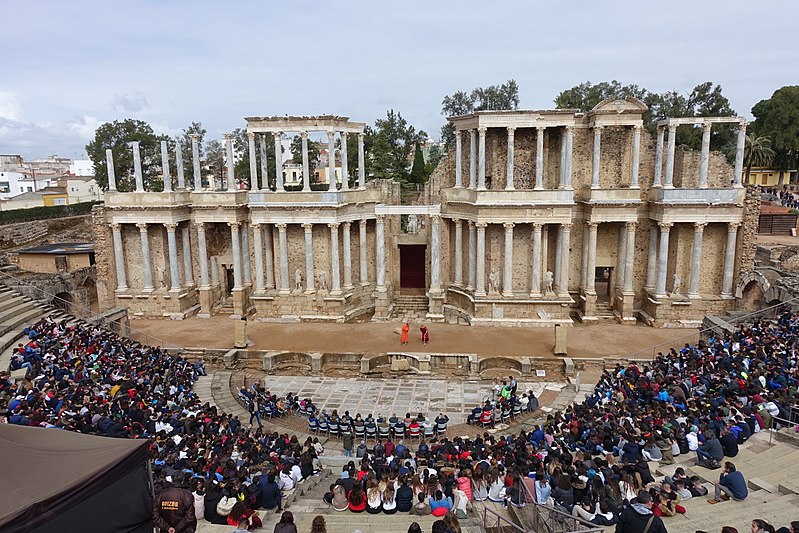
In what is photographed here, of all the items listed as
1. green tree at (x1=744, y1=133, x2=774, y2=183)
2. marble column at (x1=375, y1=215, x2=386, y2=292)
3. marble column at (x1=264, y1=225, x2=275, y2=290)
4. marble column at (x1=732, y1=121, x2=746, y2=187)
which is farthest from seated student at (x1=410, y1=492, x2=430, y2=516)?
green tree at (x1=744, y1=133, x2=774, y2=183)

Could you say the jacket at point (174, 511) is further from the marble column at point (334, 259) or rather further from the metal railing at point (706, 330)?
the marble column at point (334, 259)

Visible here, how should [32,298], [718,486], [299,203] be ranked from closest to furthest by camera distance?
[718,486], [32,298], [299,203]

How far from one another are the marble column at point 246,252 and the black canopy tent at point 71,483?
80.8 feet

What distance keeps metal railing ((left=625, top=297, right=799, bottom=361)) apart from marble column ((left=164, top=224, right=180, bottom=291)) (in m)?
25.0

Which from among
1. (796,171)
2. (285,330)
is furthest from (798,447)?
(796,171)

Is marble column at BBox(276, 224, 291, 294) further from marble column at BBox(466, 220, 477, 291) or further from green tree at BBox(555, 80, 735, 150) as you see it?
green tree at BBox(555, 80, 735, 150)

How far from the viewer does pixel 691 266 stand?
97.2ft

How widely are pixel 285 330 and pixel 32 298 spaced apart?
12371 mm

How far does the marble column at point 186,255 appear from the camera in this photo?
111 ft

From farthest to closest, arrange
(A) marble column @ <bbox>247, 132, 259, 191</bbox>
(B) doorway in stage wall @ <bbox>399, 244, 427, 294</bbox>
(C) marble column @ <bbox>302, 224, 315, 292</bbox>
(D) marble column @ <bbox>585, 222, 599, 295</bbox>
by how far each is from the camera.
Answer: (B) doorway in stage wall @ <bbox>399, 244, 427, 294</bbox> < (C) marble column @ <bbox>302, 224, 315, 292</bbox> < (A) marble column @ <bbox>247, 132, 259, 191</bbox> < (D) marble column @ <bbox>585, 222, 599, 295</bbox>

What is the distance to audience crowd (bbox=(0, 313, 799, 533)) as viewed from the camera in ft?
38.3

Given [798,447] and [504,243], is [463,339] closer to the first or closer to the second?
[504,243]

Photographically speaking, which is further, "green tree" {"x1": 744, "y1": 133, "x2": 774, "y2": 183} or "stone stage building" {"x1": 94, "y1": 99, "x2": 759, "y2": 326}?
"green tree" {"x1": 744, "y1": 133, "x2": 774, "y2": 183}

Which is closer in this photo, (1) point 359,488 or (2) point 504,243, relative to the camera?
(1) point 359,488
